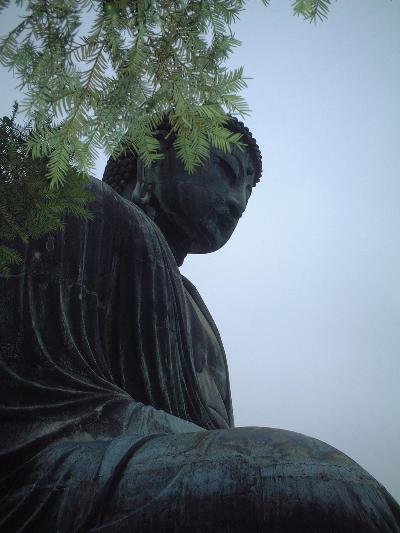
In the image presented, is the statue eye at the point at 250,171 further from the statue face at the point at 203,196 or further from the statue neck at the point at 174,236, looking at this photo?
the statue neck at the point at 174,236

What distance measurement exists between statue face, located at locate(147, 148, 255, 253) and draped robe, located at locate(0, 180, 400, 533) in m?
0.61

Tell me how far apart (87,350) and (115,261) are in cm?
73

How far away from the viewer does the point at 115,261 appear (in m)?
3.58

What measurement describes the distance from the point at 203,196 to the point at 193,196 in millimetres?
72

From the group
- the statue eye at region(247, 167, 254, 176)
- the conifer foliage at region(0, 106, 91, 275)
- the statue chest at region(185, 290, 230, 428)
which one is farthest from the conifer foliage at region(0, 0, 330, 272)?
the statue eye at region(247, 167, 254, 176)

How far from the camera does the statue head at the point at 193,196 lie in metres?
Answer: 4.46

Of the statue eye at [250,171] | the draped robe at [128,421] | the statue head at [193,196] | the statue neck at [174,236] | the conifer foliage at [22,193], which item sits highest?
the statue eye at [250,171]

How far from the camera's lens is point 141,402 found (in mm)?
3080

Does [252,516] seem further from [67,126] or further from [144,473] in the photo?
[67,126]

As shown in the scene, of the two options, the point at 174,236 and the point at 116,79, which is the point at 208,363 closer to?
the point at 174,236

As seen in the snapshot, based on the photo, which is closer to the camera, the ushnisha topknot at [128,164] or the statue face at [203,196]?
the statue face at [203,196]

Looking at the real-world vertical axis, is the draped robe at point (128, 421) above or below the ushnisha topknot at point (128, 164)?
below

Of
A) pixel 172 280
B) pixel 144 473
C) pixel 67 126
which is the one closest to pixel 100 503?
pixel 144 473

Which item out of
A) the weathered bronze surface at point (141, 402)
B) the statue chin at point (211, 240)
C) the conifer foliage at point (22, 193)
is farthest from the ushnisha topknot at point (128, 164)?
the conifer foliage at point (22, 193)
